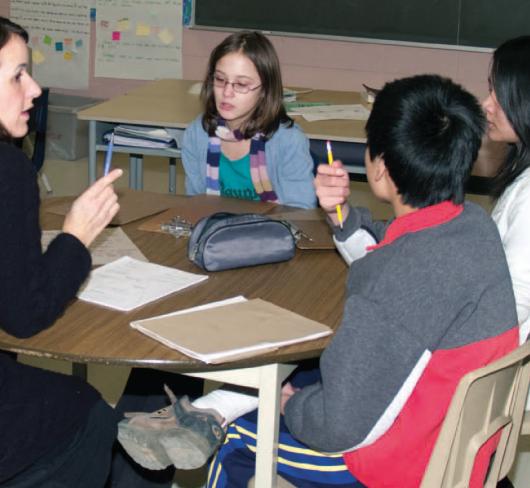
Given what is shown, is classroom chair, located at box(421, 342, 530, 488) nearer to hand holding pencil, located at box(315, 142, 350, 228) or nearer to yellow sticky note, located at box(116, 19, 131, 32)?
hand holding pencil, located at box(315, 142, 350, 228)

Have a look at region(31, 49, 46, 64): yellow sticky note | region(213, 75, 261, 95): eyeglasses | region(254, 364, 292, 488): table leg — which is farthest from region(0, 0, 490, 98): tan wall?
region(254, 364, 292, 488): table leg

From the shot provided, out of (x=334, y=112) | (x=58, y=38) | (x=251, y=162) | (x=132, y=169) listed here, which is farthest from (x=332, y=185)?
(x=58, y=38)

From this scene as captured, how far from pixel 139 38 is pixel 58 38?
58cm

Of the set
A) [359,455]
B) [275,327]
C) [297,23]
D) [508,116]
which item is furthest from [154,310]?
[297,23]

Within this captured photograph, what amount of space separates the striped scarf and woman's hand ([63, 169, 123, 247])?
1072mm

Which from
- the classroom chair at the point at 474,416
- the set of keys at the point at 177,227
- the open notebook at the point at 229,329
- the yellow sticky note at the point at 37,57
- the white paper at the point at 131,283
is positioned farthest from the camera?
the yellow sticky note at the point at 37,57

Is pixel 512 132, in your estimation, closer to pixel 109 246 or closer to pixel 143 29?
pixel 109 246

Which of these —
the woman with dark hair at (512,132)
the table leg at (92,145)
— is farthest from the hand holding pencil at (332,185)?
the table leg at (92,145)

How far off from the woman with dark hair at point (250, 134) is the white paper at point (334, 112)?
98 cm

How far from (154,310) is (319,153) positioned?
2.06 m

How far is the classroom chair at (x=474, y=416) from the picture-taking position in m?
1.46

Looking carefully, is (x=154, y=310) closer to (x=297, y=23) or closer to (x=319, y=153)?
(x=319, y=153)

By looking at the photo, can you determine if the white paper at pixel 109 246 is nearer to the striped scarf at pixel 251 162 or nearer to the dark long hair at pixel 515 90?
the striped scarf at pixel 251 162

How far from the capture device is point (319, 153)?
12.4 ft
